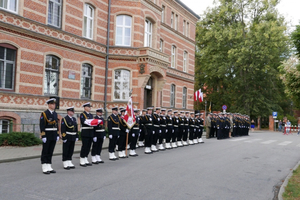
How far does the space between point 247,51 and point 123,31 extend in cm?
2000

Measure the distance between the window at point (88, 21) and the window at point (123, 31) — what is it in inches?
83.8

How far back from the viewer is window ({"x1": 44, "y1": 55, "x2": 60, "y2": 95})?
17.4 m

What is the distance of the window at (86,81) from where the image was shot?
20.1m

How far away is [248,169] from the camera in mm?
9836

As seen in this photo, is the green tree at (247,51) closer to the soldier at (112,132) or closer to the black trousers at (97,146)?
the soldier at (112,132)

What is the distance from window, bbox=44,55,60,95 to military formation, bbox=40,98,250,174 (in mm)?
2874

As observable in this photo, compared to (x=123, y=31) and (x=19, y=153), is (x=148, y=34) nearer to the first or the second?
(x=123, y=31)

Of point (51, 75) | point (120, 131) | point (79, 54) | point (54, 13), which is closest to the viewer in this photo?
point (120, 131)

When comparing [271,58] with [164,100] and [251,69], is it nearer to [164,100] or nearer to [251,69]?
[251,69]

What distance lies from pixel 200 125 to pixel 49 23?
34.6 ft

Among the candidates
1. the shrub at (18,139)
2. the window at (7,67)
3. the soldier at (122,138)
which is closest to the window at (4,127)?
the shrub at (18,139)

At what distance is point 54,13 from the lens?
1784 cm

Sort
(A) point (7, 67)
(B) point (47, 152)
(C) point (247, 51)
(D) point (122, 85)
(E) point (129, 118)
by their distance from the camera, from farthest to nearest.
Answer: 1. (C) point (247, 51)
2. (D) point (122, 85)
3. (A) point (7, 67)
4. (E) point (129, 118)
5. (B) point (47, 152)

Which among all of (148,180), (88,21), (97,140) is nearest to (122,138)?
(97,140)
